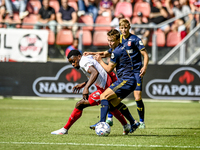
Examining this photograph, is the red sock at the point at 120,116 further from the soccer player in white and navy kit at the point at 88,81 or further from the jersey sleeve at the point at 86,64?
the jersey sleeve at the point at 86,64

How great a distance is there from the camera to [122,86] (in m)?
6.48

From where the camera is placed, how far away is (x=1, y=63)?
14.5 metres

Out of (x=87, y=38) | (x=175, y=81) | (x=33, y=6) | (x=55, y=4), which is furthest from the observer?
(x=55, y=4)

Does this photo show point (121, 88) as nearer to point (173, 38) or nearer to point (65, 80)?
point (65, 80)

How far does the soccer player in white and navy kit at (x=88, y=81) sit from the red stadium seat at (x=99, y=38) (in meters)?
7.31

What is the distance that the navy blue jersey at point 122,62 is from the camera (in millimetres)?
6523

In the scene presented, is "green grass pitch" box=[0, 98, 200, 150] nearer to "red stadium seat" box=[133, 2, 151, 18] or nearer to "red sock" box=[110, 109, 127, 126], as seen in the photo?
"red sock" box=[110, 109, 127, 126]

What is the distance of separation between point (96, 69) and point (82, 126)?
2.11m

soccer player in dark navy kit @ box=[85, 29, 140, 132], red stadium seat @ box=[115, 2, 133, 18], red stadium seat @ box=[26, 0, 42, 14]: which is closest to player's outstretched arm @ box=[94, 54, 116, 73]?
soccer player in dark navy kit @ box=[85, 29, 140, 132]

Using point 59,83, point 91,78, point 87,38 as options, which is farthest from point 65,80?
point 91,78

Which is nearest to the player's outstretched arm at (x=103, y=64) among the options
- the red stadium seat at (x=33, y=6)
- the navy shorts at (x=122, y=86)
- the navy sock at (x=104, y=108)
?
the navy shorts at (x=122, y=86)

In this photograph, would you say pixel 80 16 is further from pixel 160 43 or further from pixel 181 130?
pixel 181 130

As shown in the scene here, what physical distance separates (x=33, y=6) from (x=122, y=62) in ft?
39.8

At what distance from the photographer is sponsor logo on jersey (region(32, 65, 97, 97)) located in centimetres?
1470
